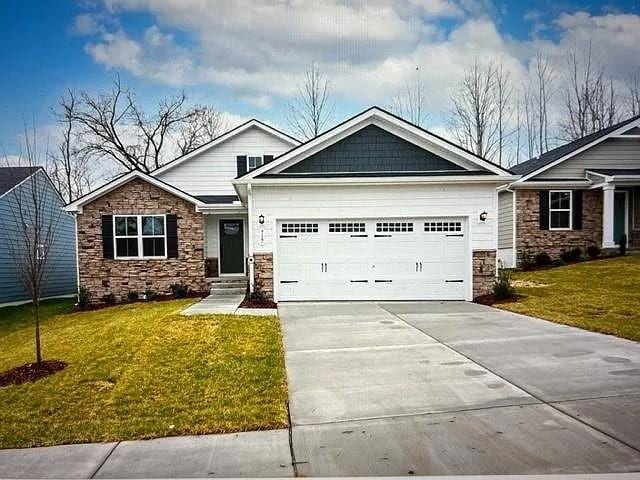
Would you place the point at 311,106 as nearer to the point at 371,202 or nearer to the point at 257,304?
the point at 371,202

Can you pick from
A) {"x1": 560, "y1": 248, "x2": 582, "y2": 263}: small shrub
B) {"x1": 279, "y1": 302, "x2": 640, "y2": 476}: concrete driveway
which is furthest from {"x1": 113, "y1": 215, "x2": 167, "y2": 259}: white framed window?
{"x1": 560, "y1": 248, "x2": 582, "y2": 263}: small shrub

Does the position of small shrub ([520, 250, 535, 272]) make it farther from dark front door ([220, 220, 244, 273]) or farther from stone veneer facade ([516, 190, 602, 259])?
dark front door ([220, 220, 244, 273])

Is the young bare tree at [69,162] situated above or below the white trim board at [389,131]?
above

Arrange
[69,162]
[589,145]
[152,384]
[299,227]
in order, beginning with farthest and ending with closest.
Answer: [69,162], [589,145], [299,227], [152,384]

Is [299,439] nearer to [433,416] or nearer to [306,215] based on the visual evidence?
[433,416]

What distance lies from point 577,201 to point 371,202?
10526mm

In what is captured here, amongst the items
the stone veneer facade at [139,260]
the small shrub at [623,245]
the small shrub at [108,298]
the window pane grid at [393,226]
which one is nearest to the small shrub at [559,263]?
the small shrub at [623,245]

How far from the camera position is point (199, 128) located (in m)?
33.1

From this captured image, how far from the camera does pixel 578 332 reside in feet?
26.6

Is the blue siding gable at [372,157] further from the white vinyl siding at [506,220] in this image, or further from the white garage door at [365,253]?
the white vinyl siding at [506,220]

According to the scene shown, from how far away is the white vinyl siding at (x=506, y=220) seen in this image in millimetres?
18859

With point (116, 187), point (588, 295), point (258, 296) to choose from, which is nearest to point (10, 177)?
point (116, 187)

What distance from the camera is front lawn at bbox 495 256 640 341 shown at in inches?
355

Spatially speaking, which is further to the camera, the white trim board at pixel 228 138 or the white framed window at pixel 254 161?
the white framed window at pixel 254 161
